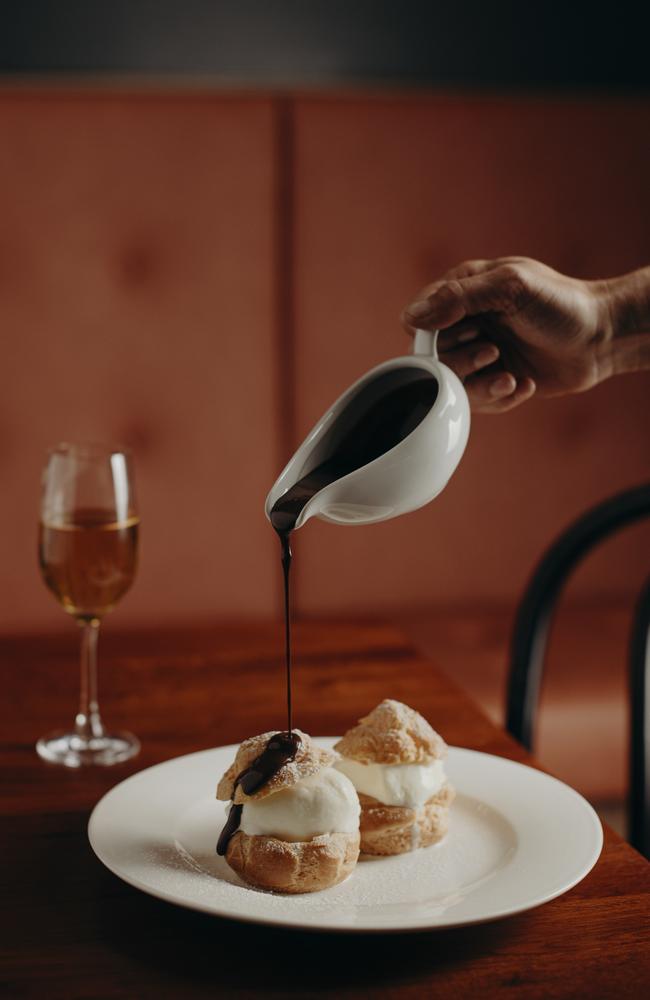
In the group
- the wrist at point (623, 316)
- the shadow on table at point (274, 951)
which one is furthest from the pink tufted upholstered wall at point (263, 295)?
the shadow on table at point (274, 951)

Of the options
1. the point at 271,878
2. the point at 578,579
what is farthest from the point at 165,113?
the point at 271,878

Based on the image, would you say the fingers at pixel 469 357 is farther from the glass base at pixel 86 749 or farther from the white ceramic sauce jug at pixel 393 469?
the glass base at pixel 86 749

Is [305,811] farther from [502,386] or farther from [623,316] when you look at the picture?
[623,316]

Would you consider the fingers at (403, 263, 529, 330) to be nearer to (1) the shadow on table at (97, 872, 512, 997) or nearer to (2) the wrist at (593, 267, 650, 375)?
(2) the wrist at (593, 267, 650, 375)

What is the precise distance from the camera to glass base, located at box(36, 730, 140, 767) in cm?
94

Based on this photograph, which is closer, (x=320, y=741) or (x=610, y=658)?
(x=320, y=741)

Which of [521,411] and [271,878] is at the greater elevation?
[521,411]

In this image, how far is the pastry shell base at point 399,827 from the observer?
76 centimetres

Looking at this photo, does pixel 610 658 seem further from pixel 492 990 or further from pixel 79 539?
pixel 492 990

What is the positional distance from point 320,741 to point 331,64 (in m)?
1.70

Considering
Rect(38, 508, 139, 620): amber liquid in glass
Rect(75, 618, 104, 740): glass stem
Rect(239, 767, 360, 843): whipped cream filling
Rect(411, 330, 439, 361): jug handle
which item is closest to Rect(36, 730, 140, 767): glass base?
Rect(75, 618, 104, 740): glass stem

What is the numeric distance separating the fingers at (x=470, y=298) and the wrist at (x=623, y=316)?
16 cm

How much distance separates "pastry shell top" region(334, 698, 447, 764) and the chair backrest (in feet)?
1.53

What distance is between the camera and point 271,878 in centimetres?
70
